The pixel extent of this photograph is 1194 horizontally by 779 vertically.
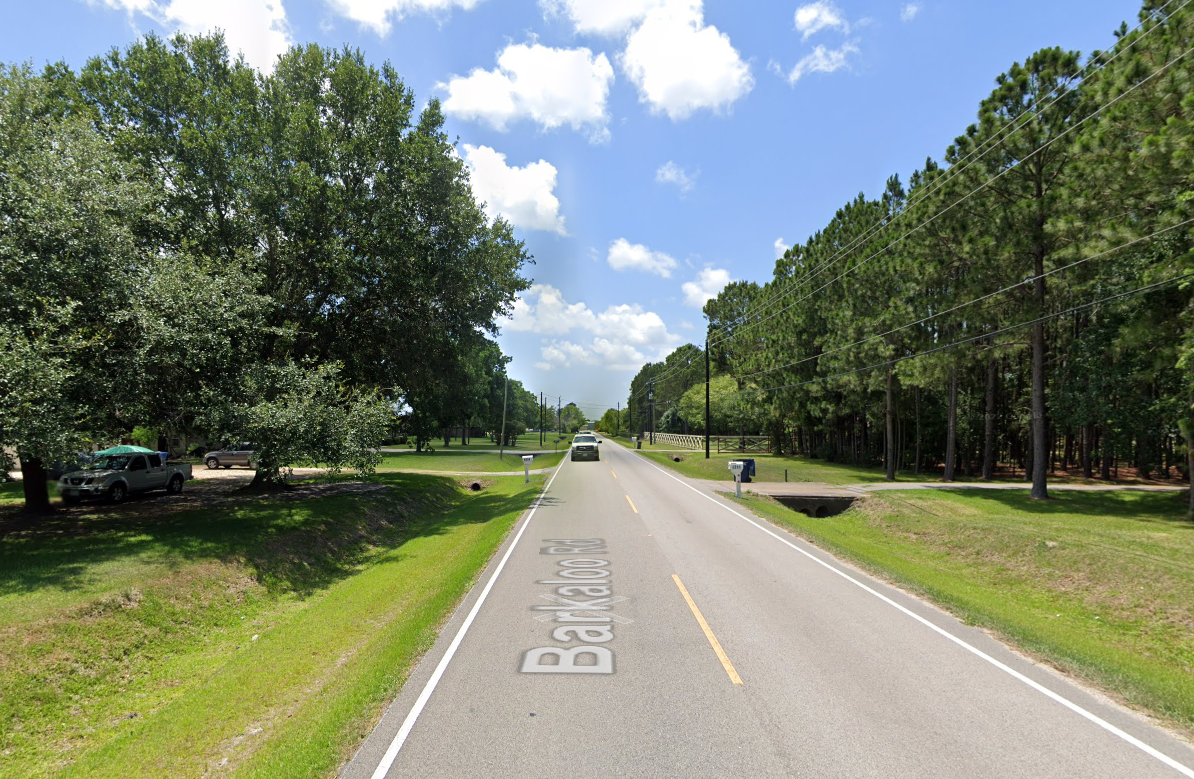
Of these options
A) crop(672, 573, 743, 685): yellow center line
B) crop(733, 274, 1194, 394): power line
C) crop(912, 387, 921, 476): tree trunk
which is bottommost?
crop(672, 573, 743, 685): yellow center line

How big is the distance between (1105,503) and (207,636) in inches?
1197

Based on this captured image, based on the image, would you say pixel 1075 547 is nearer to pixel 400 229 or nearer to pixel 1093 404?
pixel 1093 404

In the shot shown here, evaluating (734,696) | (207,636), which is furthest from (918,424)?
(207,636)

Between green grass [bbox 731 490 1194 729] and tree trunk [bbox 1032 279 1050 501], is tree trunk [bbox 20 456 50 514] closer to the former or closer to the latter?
green grass [bbox 731 490 1194 729]

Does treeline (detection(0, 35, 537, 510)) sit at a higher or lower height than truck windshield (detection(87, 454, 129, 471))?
higher


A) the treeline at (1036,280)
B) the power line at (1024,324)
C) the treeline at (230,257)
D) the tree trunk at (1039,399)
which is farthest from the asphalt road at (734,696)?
the tree trunk at (1039,399)

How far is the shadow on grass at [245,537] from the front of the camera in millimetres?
11055

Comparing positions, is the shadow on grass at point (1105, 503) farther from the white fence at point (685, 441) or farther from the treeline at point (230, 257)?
the white fence at point (685, 441)

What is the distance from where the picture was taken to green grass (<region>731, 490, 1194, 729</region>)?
7366mm

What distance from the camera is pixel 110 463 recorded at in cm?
1928

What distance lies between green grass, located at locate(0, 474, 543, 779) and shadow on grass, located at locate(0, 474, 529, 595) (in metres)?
0.07

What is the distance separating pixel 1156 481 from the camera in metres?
31.4

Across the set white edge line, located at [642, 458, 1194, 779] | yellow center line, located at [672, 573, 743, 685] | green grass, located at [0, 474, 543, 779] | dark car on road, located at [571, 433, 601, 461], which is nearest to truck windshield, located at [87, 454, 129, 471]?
green grass, located at [0, 474, 543, 779]

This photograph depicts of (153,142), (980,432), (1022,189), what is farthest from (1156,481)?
(153,142)
